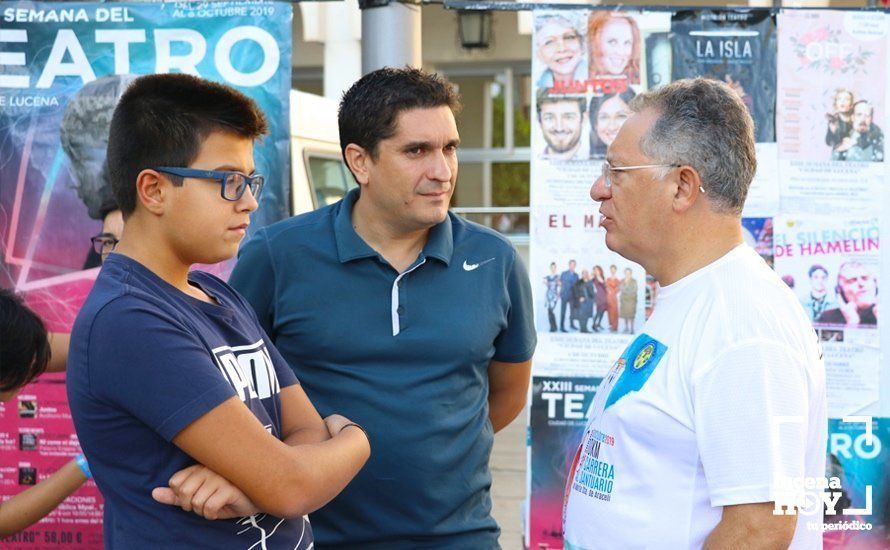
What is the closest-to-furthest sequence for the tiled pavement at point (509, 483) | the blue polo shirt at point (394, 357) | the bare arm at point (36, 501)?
the blue polo shirt at point (394, 357) < the bare arm at point (36, 501) < the tiled pavement at point (509, 483)

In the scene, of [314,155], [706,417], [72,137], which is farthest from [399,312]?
[314,155]

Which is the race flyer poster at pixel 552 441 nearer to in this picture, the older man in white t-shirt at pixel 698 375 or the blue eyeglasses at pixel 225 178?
the older man in white t-shirt at pixel 698 375

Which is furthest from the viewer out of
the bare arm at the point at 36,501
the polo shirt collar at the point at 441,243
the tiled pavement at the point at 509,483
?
the tiled pavement at the point at 509,483

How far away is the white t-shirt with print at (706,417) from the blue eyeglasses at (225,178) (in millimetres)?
765

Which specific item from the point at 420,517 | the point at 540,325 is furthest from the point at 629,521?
the point at 540,325

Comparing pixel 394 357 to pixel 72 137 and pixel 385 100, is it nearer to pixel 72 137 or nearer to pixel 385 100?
pixel 385 100

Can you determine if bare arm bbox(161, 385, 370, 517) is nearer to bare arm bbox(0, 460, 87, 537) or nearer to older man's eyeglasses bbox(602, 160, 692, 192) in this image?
older man's eyeglasses bbox(602, 160, 692, 192)

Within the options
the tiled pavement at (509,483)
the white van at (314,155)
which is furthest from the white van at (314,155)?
the tiled pavement at (509,483)

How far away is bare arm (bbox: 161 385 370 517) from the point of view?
5.28 feet

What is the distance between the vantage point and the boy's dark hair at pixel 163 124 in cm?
178

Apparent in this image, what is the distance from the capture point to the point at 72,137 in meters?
3.33

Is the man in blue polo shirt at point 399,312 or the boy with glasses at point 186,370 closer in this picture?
the boy with glasses at point 186,370

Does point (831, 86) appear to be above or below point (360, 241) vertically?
above

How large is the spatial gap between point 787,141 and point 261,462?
228cm
